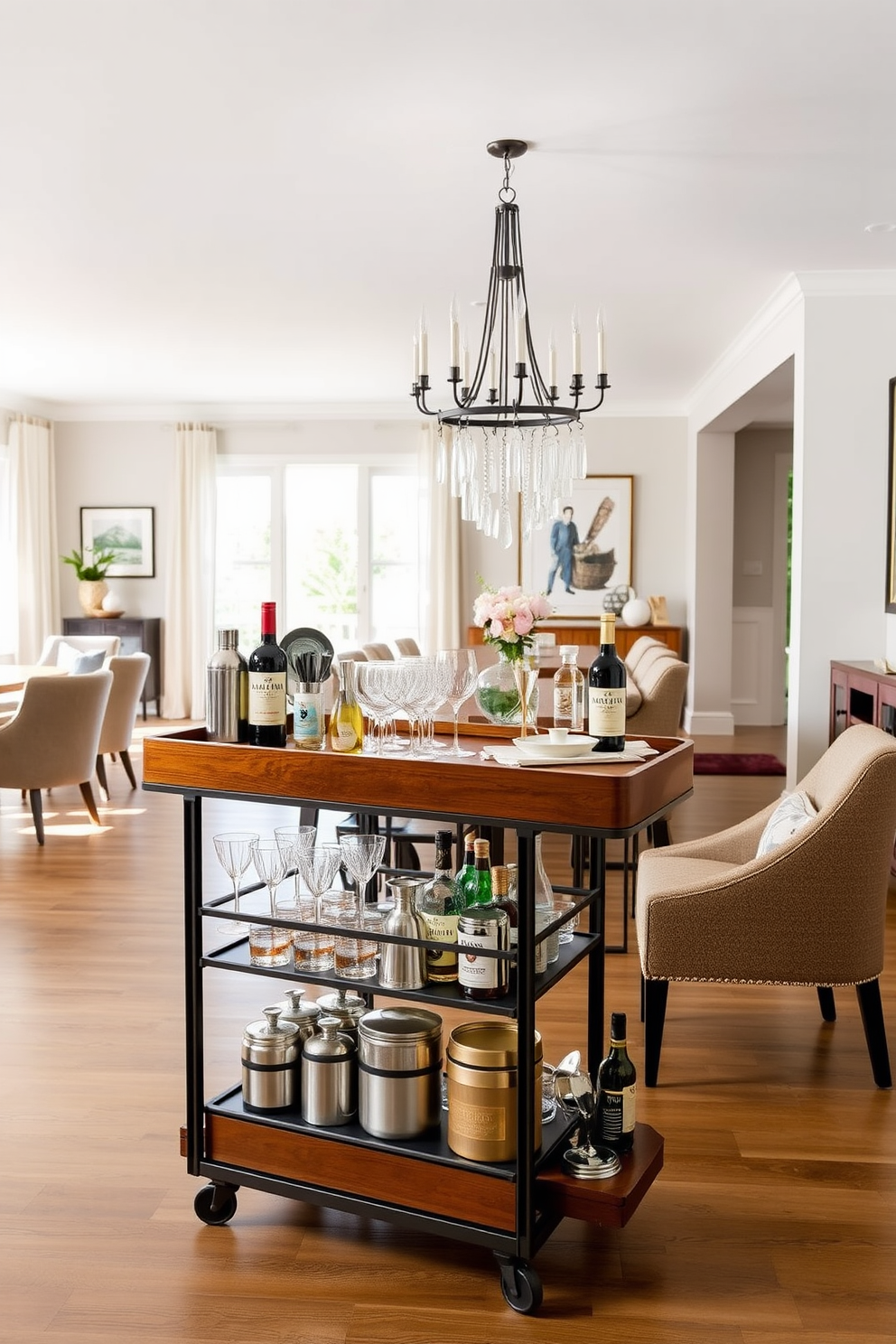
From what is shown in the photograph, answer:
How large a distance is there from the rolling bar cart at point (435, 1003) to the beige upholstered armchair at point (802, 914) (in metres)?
0.57

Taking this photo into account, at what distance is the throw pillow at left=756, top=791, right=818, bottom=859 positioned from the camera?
10.0ft

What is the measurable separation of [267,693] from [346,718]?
0.53 feet

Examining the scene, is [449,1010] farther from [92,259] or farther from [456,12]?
[92,259]

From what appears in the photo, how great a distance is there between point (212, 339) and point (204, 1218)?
6.21m

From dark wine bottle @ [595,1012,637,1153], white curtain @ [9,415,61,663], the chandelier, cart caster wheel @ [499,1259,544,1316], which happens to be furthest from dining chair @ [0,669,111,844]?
white curtain @ [9,415,61,663]

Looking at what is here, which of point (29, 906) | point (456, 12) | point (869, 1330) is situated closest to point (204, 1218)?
point (869, 1330)

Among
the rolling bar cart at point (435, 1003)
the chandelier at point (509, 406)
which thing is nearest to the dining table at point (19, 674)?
the chandelier at point (509, 406)

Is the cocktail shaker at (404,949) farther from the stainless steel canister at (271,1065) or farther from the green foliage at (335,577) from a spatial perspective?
the green foliage at (335,577)

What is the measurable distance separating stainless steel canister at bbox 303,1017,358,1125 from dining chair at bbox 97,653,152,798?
15.0 feet

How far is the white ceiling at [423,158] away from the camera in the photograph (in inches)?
125

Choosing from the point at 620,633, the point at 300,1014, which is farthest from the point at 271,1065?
the point at 620,633

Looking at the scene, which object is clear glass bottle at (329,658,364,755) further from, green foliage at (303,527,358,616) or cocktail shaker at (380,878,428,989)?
green foliage at (303,527,358,616)

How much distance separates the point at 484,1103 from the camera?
6.69 ft

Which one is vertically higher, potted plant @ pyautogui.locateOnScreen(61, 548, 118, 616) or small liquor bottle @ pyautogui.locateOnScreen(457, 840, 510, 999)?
potted plant @ pyautogui.locateOnScreen(61, 548, 118, 616)
